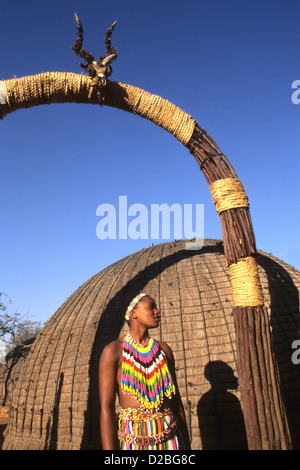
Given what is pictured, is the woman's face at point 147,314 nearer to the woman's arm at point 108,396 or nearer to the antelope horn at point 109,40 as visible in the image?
the woman's arm at point 108,396

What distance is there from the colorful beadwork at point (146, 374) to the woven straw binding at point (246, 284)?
51.4 inches

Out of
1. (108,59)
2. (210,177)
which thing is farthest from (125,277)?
(108,59)

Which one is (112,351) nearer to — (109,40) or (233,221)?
(233,221)

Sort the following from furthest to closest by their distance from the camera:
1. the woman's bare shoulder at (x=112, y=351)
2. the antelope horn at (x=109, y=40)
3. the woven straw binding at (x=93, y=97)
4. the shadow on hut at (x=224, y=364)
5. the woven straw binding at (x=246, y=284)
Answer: the shadow on hut at (x=224, y=364)
the woven straw binding at (x=93, y=97)
the antelope horn at (x=109, y=40)
the woven straw binding at (x=246, y=284)
the woman's bare shoulder at (x=112, y=351)

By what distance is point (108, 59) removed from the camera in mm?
4438

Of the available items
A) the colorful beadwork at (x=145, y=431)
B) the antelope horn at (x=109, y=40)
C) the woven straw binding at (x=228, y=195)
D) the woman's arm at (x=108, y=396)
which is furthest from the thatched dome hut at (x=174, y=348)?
the antelope horn at (x=109, y=40)

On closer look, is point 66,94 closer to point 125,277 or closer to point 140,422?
point 140,422

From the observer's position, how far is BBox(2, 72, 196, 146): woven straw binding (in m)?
4.41

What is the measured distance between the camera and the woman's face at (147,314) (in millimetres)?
3729

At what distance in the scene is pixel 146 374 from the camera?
3.44 meters

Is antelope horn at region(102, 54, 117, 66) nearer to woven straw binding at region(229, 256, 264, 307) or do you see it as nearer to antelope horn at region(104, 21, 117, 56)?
antelope horn at region(104, 21, 117, 56)

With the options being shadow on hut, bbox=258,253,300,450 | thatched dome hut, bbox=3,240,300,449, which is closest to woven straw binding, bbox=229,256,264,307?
thatched dome hut, bbox=3,240,300,449
